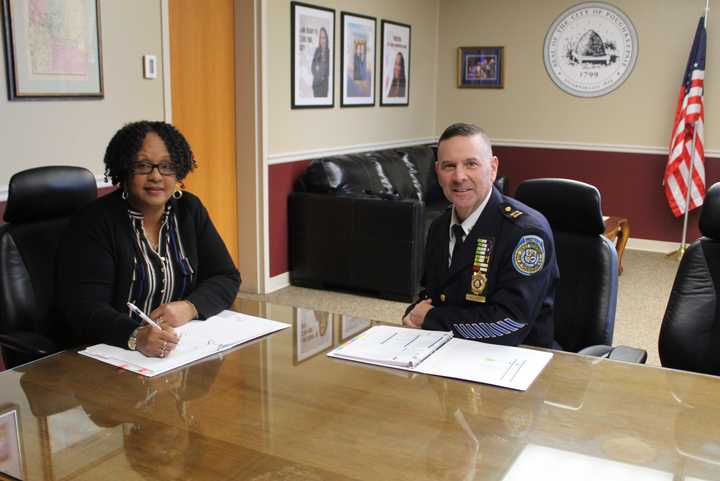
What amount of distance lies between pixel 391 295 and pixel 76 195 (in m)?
2.68

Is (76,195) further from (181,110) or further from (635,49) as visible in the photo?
(635,49)

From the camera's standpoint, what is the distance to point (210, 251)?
2.10 metres

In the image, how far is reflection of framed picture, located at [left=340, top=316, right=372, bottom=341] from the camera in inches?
72.4

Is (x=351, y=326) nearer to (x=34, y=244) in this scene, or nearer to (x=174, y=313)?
(x=174, y=313)

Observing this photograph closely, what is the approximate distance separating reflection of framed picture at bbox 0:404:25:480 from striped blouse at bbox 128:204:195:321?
59cm

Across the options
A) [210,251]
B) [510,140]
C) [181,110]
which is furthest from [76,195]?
[510,140]

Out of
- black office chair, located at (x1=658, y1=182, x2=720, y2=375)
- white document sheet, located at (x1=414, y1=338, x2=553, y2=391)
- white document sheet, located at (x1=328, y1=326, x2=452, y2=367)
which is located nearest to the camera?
white document sheet, located at (x1=414, y1=338, x2=553, y2=391)

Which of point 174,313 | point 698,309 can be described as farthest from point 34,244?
point 698,309

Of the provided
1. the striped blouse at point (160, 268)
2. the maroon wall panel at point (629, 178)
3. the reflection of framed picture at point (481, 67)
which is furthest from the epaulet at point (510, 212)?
the reflection of framed picture at point (481, 67)

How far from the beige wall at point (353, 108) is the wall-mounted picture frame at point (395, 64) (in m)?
0.07

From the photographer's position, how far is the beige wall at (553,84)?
6.06 metres

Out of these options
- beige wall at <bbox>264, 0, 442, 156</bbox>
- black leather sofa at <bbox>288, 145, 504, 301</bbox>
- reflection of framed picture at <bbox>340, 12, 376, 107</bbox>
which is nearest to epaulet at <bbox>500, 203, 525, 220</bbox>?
black leather sofa at <bbox>288, 145, 504, 301</bbox>

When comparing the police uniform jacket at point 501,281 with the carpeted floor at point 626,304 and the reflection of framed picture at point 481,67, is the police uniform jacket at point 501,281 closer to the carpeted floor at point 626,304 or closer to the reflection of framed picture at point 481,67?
the carpeted floor at point 626,304

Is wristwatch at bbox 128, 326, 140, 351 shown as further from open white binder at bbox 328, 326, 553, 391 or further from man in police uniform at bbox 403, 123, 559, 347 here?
man in police uniform at bbox 403, 123, 559, 347
